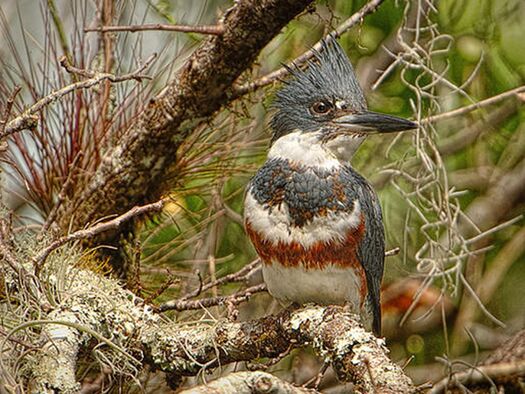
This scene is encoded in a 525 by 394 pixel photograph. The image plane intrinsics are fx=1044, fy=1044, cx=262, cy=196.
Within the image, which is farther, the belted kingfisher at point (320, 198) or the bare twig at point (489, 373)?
the belted kingfisher at point (320, 198)

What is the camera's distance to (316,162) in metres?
3.04

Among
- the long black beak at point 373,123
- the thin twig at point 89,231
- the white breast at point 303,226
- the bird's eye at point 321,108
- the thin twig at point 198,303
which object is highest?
the thin twig at point 89,231

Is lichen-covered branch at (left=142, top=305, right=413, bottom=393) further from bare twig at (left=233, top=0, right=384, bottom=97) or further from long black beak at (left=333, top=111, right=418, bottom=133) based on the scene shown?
bare twig at (left=233, top=0, right=384, bottom=97)

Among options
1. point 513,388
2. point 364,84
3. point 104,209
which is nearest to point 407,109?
point 364,84

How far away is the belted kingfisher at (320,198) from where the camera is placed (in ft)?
9.53

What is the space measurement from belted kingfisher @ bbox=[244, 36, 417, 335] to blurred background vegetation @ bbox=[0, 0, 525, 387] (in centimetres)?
17

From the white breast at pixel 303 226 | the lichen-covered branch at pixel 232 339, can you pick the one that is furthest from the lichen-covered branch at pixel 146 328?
the white breast at pixel 303 226

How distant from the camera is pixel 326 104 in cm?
315

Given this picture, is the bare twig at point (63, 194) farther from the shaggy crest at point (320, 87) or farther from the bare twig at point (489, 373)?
the bare twig at point (489, 373)

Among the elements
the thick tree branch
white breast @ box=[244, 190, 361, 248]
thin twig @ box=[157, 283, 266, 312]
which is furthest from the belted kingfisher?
the thick tree branch

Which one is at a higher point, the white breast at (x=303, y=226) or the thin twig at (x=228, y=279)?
the white breast at (x=303, y=226)

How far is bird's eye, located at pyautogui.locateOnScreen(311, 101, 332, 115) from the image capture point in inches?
124

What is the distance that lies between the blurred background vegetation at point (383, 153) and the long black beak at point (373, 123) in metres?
0.18

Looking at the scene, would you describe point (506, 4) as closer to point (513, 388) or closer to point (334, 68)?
point (334, 68)
